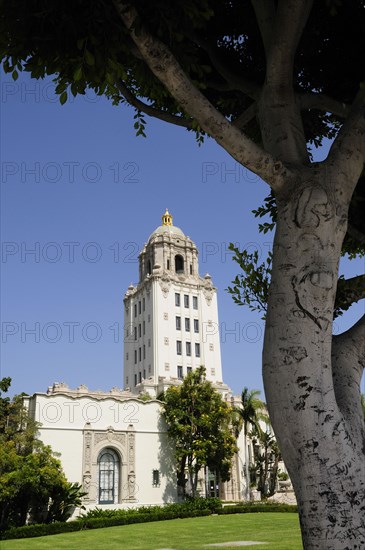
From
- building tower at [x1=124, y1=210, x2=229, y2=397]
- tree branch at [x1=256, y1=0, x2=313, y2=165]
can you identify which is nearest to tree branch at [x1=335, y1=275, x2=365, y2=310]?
tree branch at [x1=256, y1=0, x2=313, y2=165]

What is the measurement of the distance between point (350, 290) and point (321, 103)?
2431 mm

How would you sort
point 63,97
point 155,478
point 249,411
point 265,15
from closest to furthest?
point 63,97 → point 265,15 → point 155,478 → point 249,411

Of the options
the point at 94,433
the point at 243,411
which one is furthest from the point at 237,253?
the point at 243,411

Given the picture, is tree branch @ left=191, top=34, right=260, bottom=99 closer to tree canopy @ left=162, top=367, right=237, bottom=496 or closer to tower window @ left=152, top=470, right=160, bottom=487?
tree canopy @ left=162, top=367, right=237, bottom=496

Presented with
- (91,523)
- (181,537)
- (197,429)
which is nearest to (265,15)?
(181,537)

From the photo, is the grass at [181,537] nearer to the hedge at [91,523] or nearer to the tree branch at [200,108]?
the hedge at [91,523]

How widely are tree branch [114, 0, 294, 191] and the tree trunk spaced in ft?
1.12

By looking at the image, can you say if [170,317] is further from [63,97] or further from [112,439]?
[63,97]

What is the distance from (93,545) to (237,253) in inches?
619

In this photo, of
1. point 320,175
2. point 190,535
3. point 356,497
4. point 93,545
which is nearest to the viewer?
point 356,497

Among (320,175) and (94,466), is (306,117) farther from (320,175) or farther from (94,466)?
(94,466)

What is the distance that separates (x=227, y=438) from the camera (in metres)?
37.9

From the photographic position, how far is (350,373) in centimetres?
482

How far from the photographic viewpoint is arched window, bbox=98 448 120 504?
3631cm
